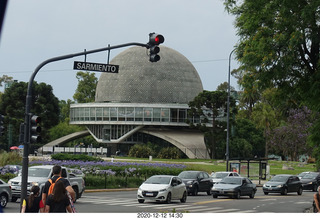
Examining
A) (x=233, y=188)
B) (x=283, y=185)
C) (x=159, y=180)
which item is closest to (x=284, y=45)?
(x=159, y=180)

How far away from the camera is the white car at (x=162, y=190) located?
2578cm

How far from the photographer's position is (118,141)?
99312 mm

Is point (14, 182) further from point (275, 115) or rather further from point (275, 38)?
point (275, 115)

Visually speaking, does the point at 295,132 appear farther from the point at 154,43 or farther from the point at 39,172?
the point at 154,43

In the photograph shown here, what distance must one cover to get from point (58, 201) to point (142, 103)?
8716 centimetres

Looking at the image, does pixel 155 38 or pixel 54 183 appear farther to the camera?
pixel 155 38

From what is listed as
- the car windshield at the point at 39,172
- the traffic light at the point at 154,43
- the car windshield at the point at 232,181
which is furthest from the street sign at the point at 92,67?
the car windshield at the point at 232,181

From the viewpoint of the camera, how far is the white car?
1015 inches

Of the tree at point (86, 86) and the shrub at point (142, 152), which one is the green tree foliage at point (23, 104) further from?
the tree at point (86, 86)

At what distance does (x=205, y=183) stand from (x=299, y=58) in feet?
51.7

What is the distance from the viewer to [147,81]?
10306 cm

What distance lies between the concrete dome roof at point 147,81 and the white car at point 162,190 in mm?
75078

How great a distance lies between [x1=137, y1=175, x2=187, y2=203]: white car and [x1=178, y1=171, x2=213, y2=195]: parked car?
20.2 feet

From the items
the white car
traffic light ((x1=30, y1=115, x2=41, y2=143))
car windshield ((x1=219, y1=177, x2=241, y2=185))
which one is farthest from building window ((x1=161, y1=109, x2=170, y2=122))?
traffic light ((x1=30, y1=115, x2=41, y2=143))
